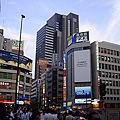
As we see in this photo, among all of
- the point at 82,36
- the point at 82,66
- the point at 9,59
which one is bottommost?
the point at 9,59

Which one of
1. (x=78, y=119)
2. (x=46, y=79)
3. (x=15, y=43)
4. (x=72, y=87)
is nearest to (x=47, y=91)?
(x=46, y=79)

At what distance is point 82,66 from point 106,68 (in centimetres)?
924

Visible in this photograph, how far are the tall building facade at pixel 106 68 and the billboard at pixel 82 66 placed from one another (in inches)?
99.1

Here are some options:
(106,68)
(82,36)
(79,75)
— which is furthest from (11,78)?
(106,68)

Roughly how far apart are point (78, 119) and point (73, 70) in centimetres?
7565

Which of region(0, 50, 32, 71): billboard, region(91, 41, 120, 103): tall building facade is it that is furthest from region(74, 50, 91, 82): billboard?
region(0, 50, 32, 71): billboard

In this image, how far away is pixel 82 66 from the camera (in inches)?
3297

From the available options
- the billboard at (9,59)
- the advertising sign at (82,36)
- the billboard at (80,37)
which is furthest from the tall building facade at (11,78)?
the advertising sign at (82,36)

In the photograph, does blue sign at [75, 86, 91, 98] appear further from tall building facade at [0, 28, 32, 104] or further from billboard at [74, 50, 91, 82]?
tall building facade at [0, 28, 32, 104]

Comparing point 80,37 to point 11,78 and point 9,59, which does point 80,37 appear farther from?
point 11,78

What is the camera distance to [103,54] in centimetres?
8431

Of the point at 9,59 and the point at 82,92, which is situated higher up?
the point at 9,59

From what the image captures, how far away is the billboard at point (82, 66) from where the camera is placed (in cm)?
8244

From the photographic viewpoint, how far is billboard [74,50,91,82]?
82438 millimetres
